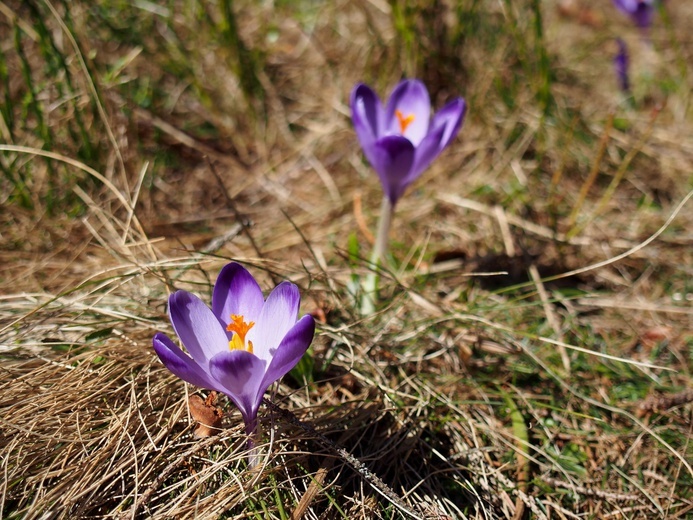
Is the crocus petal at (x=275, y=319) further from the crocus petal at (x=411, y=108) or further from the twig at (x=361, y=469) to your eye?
the crocus petal at (x=411, y=108)

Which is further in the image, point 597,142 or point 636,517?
point 597,142

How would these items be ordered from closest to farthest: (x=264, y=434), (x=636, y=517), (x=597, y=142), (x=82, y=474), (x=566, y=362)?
1. (x=82, y=474)
2. (x=264, y=434)
3. (x=636, y=517)
4. (x=566, y=362)
5. (x=597, y=142)

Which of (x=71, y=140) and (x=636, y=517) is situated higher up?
(x=71, y=140)

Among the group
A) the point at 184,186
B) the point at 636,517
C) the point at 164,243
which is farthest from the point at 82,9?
the point at 636,517

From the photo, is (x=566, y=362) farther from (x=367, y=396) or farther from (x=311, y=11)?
(x=311, y=11)

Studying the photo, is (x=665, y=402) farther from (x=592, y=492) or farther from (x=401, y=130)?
(x=401, y=130)

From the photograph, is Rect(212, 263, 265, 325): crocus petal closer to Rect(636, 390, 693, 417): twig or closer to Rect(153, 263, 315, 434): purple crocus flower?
Rect(153, 263, 315, 434): purple crocus flower

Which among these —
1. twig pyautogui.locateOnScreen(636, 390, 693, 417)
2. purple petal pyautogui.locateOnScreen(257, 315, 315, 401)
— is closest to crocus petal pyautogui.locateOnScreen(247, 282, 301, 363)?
purple petal pyautogui.locateOnScreen(257, 315, 315, 401)
